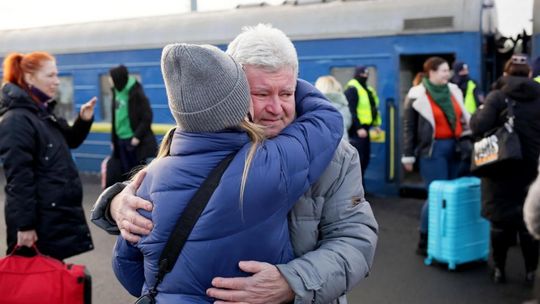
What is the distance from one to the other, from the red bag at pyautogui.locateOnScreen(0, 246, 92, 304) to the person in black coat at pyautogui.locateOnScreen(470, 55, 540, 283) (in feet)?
9.95

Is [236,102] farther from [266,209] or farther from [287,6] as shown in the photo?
[287,6]

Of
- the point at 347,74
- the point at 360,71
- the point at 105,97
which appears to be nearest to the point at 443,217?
the point at 360,71

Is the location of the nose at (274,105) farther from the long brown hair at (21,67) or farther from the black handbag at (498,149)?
the black handbag at (498,149)

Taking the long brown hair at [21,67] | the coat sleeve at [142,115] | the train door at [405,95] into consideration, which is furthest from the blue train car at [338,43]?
the long brown hair at [21,67]

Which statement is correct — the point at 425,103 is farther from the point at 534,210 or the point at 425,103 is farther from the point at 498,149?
the point at 534,210

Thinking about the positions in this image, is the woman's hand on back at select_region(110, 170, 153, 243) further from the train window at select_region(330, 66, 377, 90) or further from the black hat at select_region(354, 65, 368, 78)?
the train window at select_region(330, 66, 377, 90)

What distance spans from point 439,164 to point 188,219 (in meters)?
4.17

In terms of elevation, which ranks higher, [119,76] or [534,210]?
[534,210]

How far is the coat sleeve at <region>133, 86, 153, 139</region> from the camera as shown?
6.54m

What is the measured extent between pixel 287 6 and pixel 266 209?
7710 millimetres

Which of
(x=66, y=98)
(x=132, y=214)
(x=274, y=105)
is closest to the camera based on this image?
(x=132, y=214)

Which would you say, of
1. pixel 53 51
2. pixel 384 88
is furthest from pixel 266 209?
pixel 53 51

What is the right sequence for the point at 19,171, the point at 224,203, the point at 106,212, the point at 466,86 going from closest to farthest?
the point at 224,203
the point at 106,212
the point at 19,171
the point at 466,86

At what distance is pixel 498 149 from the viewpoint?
4.18 meters
